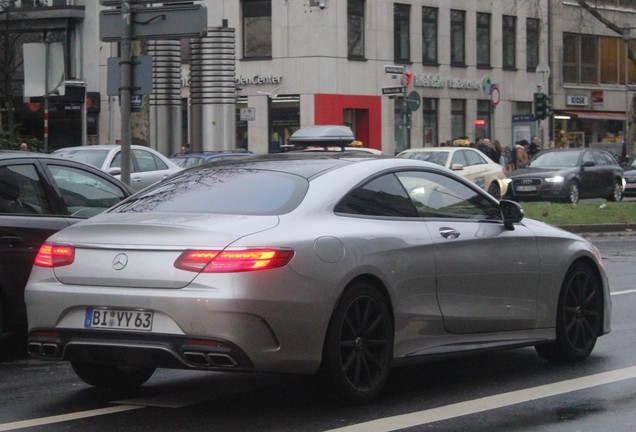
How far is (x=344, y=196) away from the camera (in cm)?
794

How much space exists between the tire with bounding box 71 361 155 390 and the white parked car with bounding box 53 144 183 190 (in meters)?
15.3

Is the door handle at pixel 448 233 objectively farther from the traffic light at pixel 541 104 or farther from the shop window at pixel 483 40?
the shop window at pixel 483 40

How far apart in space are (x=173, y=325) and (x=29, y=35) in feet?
177

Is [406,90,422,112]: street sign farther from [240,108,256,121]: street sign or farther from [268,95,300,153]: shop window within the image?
[268,95,300,153]: shop window

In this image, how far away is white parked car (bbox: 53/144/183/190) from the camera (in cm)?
2431

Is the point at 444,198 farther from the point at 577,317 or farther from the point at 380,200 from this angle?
the point at 577,317

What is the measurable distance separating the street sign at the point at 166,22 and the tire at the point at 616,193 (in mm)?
23791

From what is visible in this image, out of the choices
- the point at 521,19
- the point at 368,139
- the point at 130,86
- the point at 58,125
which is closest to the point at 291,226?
the point at 130,86

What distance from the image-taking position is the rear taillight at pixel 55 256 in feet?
25.2

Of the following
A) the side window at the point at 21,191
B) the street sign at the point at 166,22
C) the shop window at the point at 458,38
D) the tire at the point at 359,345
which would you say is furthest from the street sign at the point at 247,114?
the tire at the point at 359,345

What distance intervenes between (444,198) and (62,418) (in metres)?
2.79

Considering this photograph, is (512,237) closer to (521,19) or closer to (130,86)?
(130,86)

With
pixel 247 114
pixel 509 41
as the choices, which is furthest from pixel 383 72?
pixel 509 41

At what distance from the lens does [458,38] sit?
60.0 metres
